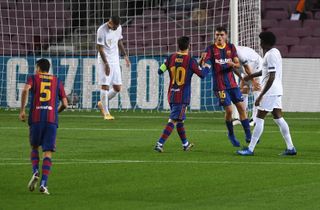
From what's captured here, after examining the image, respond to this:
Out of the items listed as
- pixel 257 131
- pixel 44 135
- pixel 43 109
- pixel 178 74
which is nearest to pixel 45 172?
pixel 44 135

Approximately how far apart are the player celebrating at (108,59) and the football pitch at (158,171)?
195cm

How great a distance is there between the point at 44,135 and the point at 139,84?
15127 mm

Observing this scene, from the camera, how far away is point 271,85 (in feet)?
52.6

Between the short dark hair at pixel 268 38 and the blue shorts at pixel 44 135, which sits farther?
the short dark hair at pixel 268 38

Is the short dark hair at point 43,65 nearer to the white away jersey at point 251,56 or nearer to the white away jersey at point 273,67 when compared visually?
the white away jersey at point 273,67

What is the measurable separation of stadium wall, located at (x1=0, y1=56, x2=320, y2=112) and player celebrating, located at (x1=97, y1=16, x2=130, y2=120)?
3.50 metres

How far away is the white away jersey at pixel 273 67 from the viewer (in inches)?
631

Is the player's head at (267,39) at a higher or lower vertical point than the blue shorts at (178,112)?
higher

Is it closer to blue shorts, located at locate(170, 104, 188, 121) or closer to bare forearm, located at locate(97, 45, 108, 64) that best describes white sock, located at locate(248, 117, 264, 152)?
blue shorts, located at locate(170, 104, 188, 121)

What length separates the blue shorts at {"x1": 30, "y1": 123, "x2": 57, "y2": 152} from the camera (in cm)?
1257

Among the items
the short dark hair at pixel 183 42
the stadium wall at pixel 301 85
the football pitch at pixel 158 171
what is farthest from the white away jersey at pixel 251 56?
the stadium wall at pixel 301 85

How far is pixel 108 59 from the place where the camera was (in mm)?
24047

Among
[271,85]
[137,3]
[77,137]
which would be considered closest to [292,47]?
[137,3]

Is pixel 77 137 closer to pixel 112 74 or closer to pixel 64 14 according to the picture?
pixel 112 74
